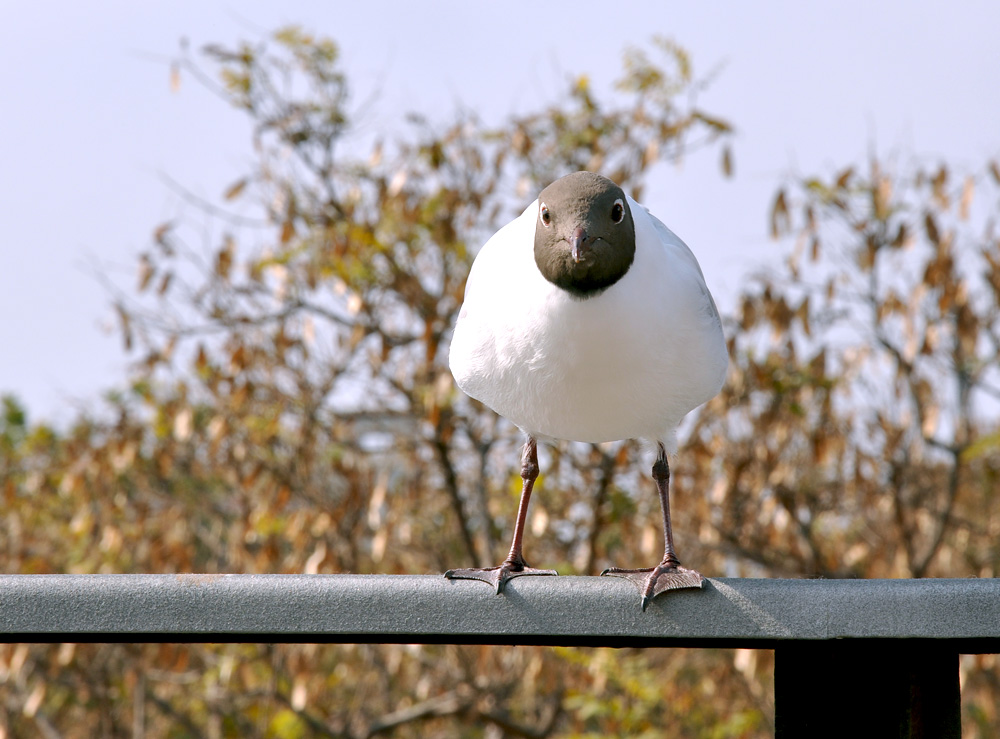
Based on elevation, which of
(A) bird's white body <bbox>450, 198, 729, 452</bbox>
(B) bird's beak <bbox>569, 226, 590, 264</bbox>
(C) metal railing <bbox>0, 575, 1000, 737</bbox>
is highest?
(B) bird's beak <bbox>569, 226, 590, 264</bbox>

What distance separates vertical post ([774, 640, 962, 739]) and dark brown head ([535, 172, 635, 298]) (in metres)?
0.73

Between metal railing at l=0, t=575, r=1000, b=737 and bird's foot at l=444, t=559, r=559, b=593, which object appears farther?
bird's foot at l=444, t=559, r=559, b=593

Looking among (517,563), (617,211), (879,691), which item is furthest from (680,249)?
(879,691)

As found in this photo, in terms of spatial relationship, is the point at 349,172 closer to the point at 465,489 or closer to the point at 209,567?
the point at 465,489

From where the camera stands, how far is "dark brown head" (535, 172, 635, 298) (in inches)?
77.9

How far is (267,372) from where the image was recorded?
205 inches

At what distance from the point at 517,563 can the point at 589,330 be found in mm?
640

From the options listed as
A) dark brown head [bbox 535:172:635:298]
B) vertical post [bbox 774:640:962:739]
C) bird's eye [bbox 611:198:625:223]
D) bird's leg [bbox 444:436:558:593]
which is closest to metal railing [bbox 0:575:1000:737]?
vertical post [bbox 774:640:962:739]

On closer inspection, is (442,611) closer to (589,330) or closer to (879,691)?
(589,330)

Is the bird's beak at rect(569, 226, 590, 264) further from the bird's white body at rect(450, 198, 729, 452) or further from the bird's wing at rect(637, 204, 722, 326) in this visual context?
the bird's wing at rect(637, 204, 722, 326)

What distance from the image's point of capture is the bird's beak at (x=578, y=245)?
77.0 inches

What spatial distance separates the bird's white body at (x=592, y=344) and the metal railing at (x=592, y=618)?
0.46 m

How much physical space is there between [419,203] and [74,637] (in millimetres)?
3377

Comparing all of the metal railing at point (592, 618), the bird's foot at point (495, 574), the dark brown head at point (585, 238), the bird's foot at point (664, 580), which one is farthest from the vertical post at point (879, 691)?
the dark brown head at point (585, 238)
